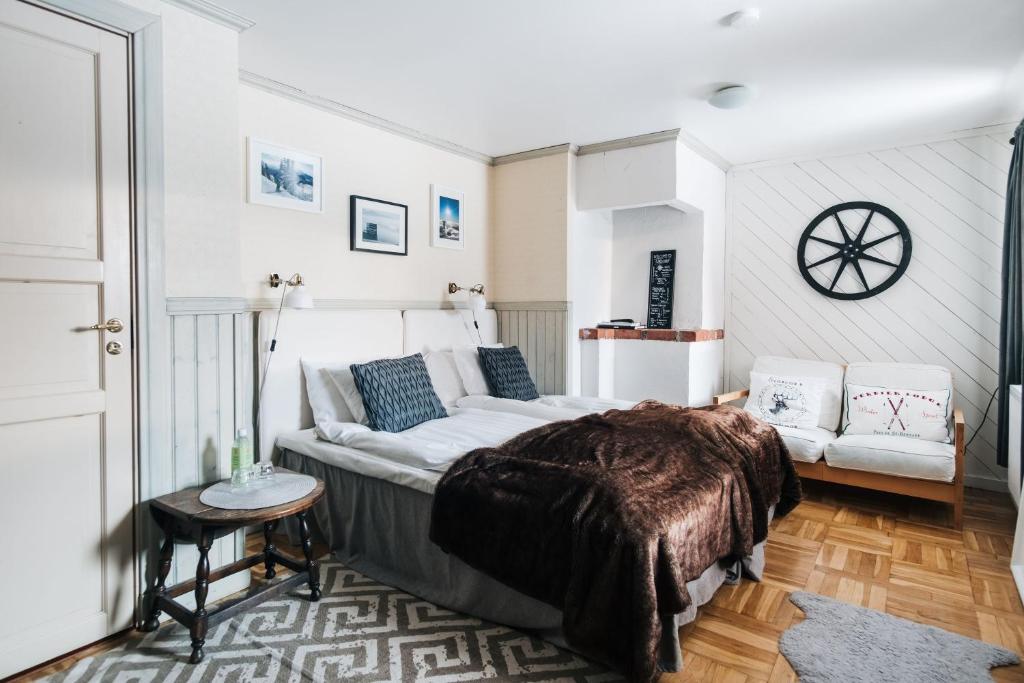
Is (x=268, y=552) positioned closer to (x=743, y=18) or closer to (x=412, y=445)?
(x=412, y=445)

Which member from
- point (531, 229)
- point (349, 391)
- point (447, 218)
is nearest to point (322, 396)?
point (349, 391)

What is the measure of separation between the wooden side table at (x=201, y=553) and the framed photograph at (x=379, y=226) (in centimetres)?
178

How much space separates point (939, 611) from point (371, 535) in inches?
95.6

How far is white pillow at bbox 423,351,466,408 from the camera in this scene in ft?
12.5

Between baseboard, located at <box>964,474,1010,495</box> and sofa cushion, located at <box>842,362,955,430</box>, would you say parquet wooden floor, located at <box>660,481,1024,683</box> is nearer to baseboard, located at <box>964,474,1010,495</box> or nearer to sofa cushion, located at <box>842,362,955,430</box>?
baseboard, located at <box>964,474,1010,495</box>

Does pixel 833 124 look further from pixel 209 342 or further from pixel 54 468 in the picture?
pixel 54 468

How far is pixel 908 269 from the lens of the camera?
416cm

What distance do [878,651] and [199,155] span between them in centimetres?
319

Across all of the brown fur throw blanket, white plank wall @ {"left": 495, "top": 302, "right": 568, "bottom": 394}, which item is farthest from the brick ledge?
the brown fur throw blanket

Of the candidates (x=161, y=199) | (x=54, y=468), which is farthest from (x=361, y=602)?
(x=161, y=199)

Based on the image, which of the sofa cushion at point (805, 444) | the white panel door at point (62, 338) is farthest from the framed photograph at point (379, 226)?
the sofa cushion at point (805, 444)

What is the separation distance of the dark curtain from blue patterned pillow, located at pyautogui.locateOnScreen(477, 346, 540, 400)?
2.93 meters

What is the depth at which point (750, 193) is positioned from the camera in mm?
4766

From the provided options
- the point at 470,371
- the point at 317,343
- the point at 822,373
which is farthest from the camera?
the point at 822,373
